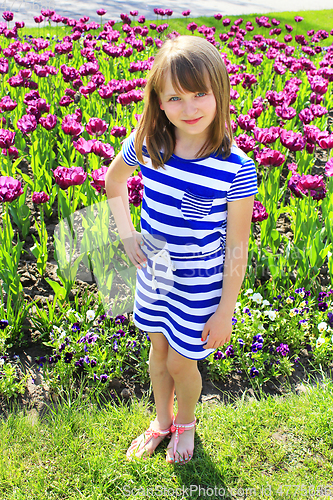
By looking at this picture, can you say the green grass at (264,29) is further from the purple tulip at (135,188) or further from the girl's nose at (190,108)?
the girl's nose at (190,108)

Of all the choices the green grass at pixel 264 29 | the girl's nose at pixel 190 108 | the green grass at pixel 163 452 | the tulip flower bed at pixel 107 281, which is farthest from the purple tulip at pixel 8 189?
the green grass at pixel 264 29

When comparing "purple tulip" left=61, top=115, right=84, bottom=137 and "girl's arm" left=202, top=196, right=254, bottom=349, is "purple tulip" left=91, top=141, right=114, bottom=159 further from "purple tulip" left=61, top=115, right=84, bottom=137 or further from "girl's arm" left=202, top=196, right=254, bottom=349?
"girl's arm" left=202, top=196, right=254, bottom=349

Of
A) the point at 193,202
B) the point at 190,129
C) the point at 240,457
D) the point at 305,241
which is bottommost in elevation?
the point at 240,457

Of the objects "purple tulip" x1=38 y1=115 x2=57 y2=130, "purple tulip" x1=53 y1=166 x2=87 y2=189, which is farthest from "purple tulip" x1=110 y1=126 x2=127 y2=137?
"purple tulip" x1=53 y1=166 x2=87 y2=189

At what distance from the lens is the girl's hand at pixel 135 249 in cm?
162

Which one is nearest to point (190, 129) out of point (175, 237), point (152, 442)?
point (175, 237)

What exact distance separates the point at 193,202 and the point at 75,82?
330cm

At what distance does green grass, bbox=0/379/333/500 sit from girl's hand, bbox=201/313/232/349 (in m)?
0.64

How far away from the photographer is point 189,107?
4.13 feet

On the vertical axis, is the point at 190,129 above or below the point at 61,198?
above

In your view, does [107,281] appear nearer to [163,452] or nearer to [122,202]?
[122,202]

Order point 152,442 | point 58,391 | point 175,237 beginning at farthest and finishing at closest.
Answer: point 58,391 → point 152,442 → point 175,237

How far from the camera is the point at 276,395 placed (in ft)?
6.83

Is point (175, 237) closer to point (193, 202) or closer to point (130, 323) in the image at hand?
point (193, 202)
